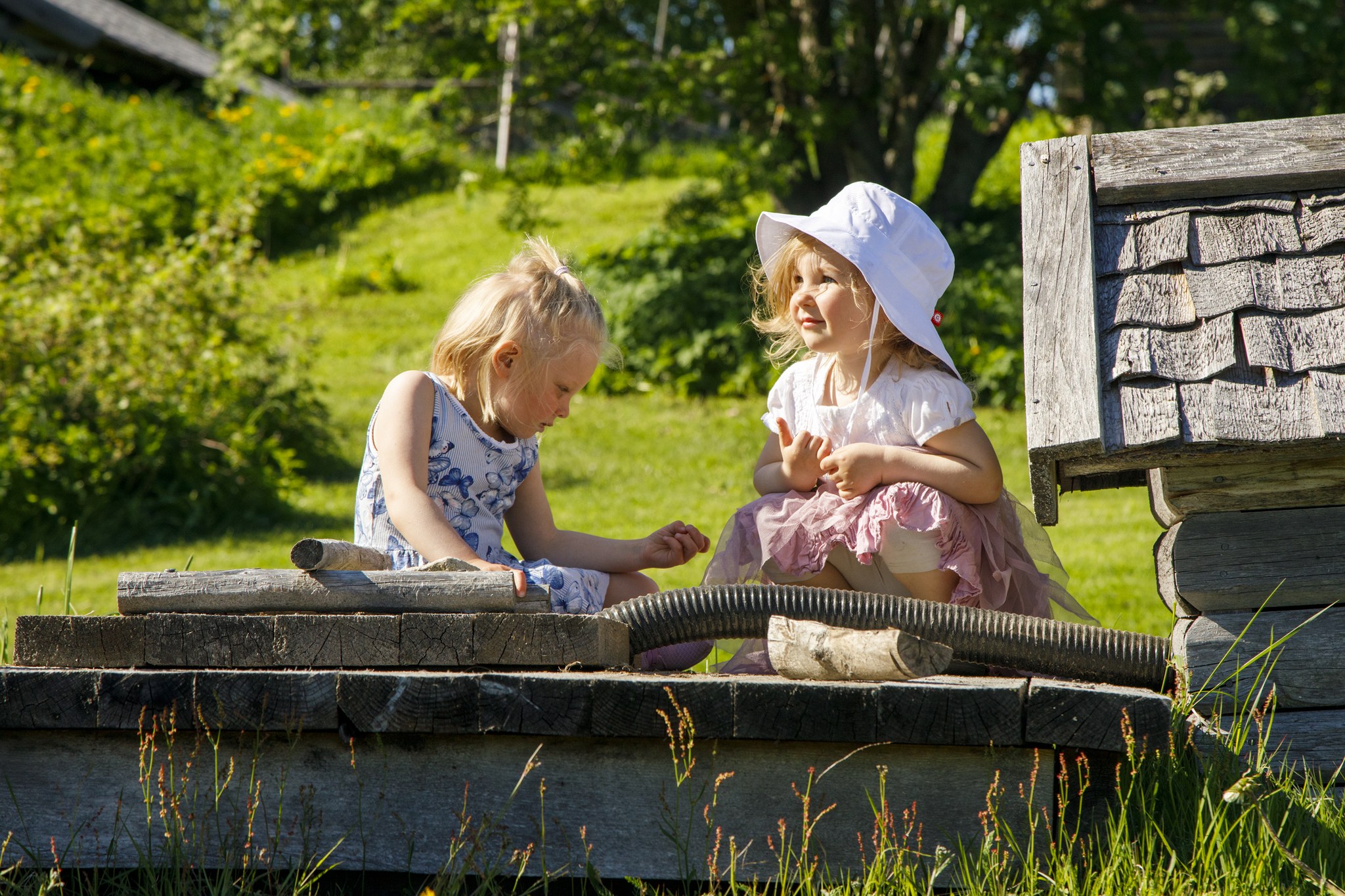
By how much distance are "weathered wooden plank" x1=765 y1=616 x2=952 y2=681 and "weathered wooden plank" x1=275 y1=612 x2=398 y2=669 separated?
759 millimetres

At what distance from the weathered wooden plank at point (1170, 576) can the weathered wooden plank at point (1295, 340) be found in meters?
0.41

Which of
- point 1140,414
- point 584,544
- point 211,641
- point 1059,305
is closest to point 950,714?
point 1140,414

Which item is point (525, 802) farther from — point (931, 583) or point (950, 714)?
point (931, 583)

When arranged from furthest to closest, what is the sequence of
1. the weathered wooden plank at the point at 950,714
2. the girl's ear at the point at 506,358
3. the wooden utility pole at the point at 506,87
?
the wooden utility pole at the point at 506,87 → the girl's ear at the point at 506,358 → the weathered wooden plank at the point at 950,714

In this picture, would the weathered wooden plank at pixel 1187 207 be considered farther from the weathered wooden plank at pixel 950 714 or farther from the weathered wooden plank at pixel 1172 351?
the weathered wooden plank at pixel 950 714

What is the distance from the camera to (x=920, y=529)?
2934 millimetres

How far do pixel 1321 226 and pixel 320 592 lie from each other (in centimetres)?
228

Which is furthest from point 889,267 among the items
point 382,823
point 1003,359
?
point 1003,359

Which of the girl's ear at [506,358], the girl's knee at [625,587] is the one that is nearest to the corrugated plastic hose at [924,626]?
the girl's knee at [625,587]

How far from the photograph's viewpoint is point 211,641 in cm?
240

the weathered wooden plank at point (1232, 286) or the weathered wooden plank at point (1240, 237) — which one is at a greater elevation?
the weathered wooden plank at point (1240, 237)

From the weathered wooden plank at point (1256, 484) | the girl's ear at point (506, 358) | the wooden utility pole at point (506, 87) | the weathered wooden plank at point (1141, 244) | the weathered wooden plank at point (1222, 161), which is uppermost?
the wooden utility pole at point (506, 87)

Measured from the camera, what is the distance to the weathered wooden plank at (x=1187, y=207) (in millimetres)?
2725

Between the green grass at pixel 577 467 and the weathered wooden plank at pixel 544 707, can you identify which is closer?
the weathered wooden plank at pixel 544 707
